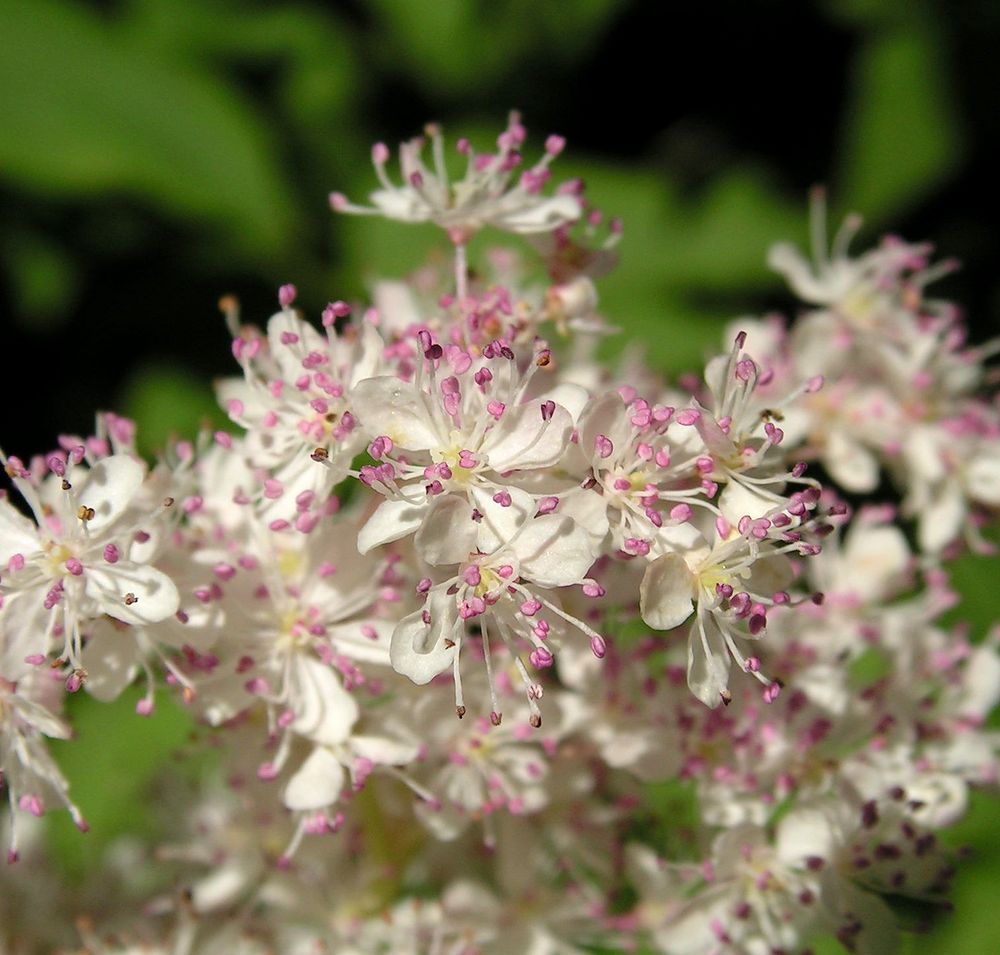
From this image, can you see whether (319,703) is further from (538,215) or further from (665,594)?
(538,215)

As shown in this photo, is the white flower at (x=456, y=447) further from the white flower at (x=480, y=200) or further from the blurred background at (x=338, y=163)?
the blurred background at (x=338, y=163)

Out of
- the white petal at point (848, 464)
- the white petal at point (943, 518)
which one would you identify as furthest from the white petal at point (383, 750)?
the white petal at point (943, 518)

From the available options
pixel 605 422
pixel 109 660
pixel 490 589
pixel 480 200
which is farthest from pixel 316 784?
pixel 480 200

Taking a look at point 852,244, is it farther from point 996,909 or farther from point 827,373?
point 996,909

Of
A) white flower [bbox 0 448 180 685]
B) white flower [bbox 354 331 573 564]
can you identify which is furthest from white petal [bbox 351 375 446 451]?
white flower [bbox 0 448 180 685]

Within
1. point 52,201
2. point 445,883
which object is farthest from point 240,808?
point 52,201

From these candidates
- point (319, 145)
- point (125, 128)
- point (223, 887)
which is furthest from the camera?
point (319, 145)
